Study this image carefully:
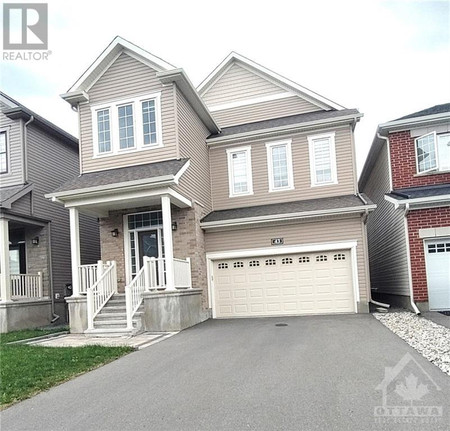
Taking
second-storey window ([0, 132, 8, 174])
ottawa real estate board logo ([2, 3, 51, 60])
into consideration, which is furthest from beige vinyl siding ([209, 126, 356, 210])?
second-storey window ([0, 132, 8, 174])

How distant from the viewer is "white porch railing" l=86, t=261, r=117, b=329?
34.4 feet

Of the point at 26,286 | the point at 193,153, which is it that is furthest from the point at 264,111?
the point at 26,286

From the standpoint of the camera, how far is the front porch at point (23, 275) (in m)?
12.6

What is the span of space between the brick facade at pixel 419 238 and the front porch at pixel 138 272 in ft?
19.9

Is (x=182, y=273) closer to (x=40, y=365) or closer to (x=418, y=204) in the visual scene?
(x=40, y=365)

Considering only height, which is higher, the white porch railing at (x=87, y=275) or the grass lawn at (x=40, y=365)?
the white porch railing at (x=87, y=275)

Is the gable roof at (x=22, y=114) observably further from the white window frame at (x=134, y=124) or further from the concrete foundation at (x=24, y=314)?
the concrete foundation at (x=24, y=314)

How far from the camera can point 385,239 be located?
15.2m

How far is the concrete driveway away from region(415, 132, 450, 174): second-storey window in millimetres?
6616

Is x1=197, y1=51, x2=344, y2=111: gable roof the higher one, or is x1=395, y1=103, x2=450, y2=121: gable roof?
x1=197, y1=51, x2=344, y2=111: gable roof

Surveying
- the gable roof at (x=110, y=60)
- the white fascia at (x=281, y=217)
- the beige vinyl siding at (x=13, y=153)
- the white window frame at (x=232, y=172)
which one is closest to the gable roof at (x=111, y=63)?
the gable roof at (x=110, y=60)

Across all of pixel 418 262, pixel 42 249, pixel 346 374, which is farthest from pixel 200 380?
pixel 42 249

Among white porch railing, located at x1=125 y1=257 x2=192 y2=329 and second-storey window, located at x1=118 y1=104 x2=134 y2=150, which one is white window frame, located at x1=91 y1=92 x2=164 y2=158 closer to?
second-storey window, located at x1=118 y1=104 x2=134 y2=150

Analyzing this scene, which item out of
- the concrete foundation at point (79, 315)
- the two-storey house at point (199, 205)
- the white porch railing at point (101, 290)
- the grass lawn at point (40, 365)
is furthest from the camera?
the two-storey house at point (199, 205)
